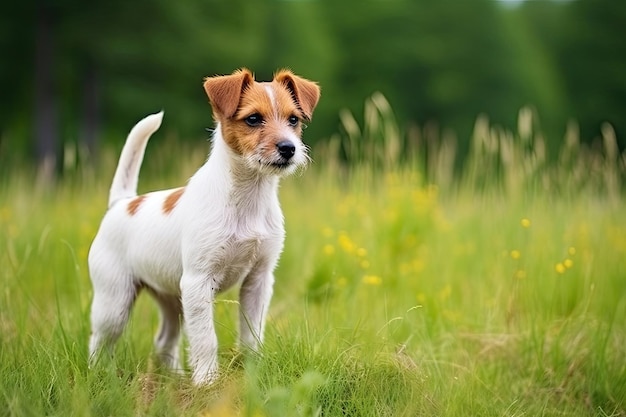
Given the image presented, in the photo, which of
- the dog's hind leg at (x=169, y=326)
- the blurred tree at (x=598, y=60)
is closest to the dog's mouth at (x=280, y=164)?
the dog's hind leg at (x=169, y=326)

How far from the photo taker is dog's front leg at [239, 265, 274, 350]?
400 cm

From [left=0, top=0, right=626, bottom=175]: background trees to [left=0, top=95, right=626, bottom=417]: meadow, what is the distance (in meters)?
7.29

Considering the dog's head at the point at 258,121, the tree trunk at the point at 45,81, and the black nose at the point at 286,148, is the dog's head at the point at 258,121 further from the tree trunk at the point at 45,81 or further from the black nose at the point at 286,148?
the tree trunk at the point at 45,81

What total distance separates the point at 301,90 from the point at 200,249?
1057 millimetres

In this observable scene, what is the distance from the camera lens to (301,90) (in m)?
4.13

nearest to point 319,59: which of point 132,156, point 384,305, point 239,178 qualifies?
point 384,305

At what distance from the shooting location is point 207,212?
3781 mm

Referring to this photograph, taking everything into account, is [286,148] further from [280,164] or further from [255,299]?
[255,299]

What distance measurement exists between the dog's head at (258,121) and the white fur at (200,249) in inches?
0.9

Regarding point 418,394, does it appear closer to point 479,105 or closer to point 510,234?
point 510,234

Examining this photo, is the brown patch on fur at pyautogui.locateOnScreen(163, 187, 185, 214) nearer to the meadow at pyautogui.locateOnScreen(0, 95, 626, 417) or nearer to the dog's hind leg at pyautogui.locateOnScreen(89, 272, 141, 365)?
the dog's hind leg at pyautogui.locateOnScreen(89, 272, 141, 365)

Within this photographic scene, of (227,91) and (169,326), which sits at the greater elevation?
(227,91)

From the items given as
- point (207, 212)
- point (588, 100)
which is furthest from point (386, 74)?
point (207, 212)

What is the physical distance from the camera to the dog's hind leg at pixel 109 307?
4164 millimetres
